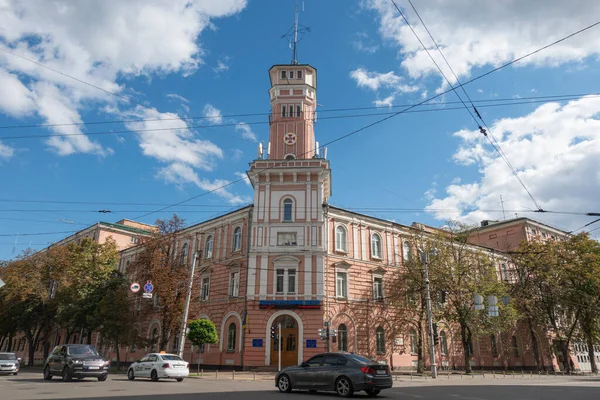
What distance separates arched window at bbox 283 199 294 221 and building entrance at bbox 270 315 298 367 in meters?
8.06

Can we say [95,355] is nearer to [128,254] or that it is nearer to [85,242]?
[85,242]

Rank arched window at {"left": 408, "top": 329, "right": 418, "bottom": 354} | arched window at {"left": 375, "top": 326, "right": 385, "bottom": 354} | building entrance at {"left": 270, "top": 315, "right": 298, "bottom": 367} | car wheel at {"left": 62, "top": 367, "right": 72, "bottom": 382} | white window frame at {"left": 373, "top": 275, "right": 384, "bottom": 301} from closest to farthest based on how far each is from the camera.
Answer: car wheel at {"left": 62, "top": 367, "right": 72, "bottom": 382}, building entrance at {"left": 270, "top": 315, "right": 298, "bottom": 367}, arched window at {"left": 375, "top": 326, "right": 385, "bottom": 354}, white window frame at {"left": 373, "top": 275, "right": 384, "bottom": 301}, arched window at {"left": 408, "top": 329, "right": 418, "bottom": 354}

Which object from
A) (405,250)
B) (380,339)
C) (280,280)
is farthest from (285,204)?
(380,339)

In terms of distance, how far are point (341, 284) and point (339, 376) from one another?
2192 cm

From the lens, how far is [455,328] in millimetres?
41781

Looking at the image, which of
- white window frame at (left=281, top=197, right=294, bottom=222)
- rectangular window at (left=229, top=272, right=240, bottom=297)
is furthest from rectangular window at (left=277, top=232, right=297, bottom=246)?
rectangular window at (left=229, top=272, right=240, bottom=297)

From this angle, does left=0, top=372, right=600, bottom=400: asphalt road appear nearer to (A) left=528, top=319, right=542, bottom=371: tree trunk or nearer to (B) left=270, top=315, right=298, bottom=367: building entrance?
(B) left=270, top=315, right=298, bottom=367: building entrance

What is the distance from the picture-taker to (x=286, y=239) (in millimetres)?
35156

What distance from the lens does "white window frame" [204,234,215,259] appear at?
41.6 metres

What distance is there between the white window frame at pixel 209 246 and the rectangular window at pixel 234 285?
502cm

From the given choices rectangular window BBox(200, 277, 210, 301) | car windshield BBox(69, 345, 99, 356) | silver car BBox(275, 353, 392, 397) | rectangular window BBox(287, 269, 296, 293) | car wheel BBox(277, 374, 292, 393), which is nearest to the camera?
silver car BBox(275, 353, 392, 397)

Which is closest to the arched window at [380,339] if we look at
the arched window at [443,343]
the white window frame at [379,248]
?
the white window frame at [379,248]

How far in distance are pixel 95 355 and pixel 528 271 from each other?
1574 inches

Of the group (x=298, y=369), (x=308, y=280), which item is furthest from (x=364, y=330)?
(x=298, y=369)
